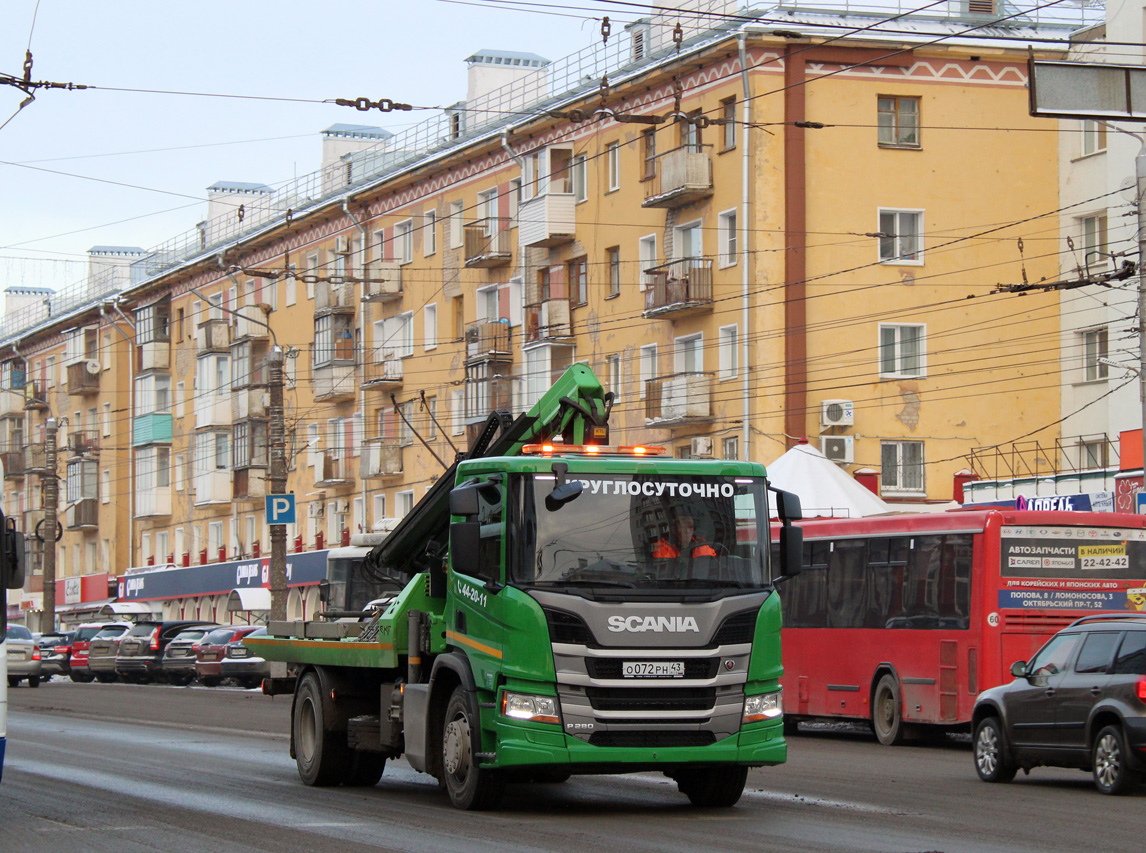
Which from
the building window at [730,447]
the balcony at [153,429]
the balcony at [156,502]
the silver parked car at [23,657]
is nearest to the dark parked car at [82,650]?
the silver parked car at [23,657]

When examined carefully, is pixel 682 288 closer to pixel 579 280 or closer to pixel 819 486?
pixel 579 280

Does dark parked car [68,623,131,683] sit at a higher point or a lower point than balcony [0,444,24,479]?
lower

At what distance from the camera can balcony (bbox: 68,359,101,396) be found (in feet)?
271

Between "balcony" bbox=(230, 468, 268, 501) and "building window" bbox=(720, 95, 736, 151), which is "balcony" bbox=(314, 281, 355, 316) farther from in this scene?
"building window" bbox=(720, 95, 736, 151)

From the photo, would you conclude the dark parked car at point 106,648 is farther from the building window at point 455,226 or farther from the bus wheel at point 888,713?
the bus wheel at point 888,713

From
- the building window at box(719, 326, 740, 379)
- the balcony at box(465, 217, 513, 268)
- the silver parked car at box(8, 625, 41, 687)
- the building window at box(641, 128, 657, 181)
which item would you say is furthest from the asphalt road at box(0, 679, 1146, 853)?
the balcony at box(465, 217, 513, 268)

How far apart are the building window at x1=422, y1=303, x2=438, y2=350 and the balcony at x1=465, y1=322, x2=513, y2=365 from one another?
11.8 ft

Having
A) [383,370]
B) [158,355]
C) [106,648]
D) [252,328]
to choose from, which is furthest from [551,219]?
[158,355]

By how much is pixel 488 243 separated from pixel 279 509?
1562cm

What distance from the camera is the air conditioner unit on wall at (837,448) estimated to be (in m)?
43.0

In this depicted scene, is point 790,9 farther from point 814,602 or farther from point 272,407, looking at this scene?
point 814,602

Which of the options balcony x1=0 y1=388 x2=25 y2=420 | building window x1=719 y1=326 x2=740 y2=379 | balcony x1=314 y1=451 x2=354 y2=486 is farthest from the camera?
balcony x1=0 y1=388 x2=25 y2=420

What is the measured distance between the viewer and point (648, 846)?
11695mm

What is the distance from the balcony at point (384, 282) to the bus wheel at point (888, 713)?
35288mm
